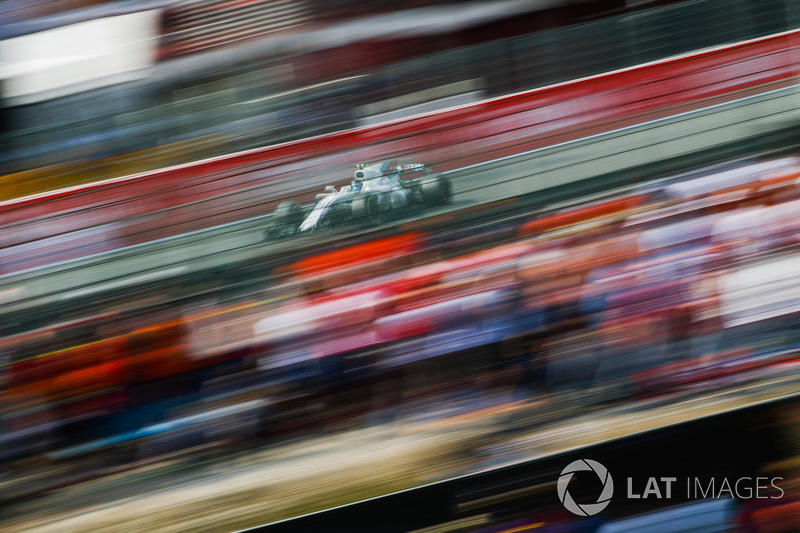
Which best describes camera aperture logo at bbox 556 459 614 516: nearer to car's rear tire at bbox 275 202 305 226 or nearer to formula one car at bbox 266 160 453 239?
formula one car at bbox 266 160 453 239

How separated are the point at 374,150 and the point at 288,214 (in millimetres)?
244

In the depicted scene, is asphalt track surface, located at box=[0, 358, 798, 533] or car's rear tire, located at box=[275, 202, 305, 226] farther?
car's rear tire, located at box=[275, 202, 305, 226]

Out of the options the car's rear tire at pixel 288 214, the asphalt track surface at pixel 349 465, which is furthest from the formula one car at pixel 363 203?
the asphalt track surface at pixel 349 465

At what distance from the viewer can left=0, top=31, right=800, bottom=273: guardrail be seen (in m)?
1.44

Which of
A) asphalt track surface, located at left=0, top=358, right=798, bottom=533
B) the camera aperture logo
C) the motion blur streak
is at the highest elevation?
the motion blur streak

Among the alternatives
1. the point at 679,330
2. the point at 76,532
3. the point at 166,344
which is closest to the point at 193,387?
the point at 166,344

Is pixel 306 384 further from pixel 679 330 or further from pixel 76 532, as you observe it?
pixel 679 330

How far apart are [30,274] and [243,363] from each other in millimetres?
501

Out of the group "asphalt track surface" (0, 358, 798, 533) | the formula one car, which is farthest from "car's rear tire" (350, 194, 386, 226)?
"asphalt track surface" (0, 358, 798, 533)

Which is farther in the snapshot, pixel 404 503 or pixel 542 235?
pixel 542 235

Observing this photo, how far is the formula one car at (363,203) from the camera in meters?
1.49

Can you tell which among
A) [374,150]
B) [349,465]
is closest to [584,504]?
[349,465]

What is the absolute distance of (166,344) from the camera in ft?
4.80

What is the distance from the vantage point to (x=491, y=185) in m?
1.51
